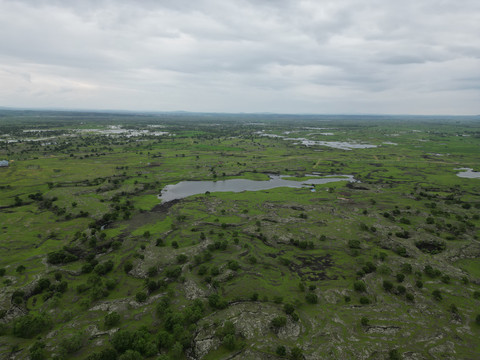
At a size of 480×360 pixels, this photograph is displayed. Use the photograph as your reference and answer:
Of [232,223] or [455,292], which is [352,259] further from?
[232,223]

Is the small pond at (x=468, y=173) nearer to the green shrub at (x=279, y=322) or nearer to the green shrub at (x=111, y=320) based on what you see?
the green shrub at (x=279, y=322)

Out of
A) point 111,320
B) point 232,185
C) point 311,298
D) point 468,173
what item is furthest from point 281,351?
point 468,173

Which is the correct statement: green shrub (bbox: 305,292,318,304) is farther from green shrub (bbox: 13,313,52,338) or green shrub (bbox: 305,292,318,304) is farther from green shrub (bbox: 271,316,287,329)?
green shrub (bbox: 13,313,52,338)

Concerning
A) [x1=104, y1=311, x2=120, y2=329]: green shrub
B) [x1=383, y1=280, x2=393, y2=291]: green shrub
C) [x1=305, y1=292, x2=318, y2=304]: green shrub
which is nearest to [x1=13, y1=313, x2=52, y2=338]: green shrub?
[x1=104, y1=311, x2=120, y2=329]: green shrub

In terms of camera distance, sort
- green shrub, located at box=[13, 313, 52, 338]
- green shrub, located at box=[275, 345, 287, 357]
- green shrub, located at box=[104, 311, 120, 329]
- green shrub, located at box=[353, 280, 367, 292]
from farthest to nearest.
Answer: green shrub, located at box=[353, 280, 367, 292], green shrub, located at box=[104, 311, 120, 329], green shrub, located at box=[13, 313, 52, 338], green shrub, located at box=[275, 345, 287, 357]

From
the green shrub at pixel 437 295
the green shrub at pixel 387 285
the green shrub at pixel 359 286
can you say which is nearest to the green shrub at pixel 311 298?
the green shrub at pixel 359 286

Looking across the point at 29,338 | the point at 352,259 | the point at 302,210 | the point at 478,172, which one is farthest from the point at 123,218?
the point at 478,172
